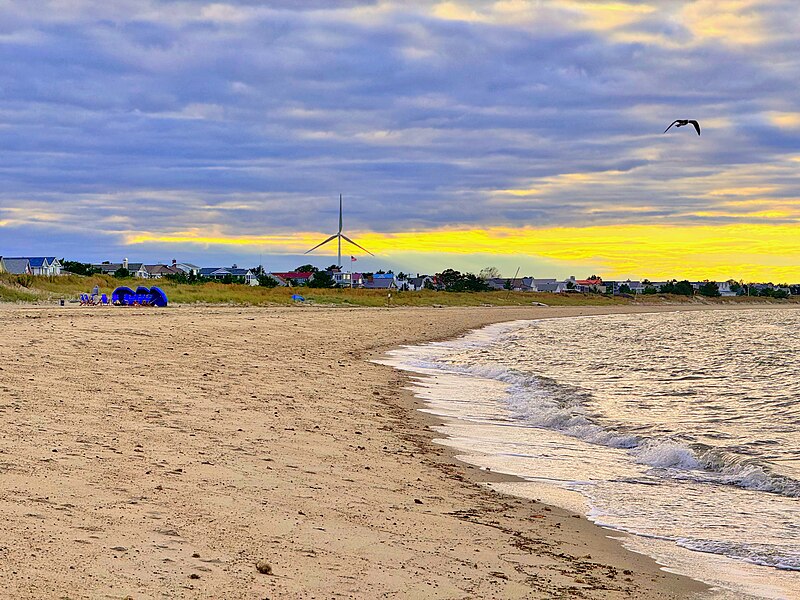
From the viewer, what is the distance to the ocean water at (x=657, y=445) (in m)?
7.28

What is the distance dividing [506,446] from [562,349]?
23042 millimetres

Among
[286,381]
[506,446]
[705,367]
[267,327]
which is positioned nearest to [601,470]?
[506,446]

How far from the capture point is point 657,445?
478 inches

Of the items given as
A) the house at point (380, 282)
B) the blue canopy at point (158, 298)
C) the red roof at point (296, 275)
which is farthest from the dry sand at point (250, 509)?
the red roof at point (296, 275)

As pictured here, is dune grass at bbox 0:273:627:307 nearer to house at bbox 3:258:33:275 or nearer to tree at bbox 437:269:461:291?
house at bbox 3:258:33:275

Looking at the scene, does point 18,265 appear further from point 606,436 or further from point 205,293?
point 606,436

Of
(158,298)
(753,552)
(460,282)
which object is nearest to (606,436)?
Answer: (753,552)

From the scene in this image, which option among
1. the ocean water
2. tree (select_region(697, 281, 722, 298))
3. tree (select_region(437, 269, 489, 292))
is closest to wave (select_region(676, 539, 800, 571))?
the ocean water

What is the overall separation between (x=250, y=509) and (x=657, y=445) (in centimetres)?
708

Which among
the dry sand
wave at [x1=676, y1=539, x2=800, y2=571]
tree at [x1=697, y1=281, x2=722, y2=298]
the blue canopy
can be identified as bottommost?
wave at [x1=676, y1=539, x2=800, y2=571]

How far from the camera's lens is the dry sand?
5.20 metres

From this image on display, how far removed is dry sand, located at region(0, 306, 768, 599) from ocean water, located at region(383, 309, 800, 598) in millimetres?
631

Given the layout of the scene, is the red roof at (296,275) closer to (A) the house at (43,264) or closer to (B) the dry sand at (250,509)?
(A) the house at (43,264)

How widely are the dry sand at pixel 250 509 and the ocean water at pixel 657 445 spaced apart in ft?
2.07
